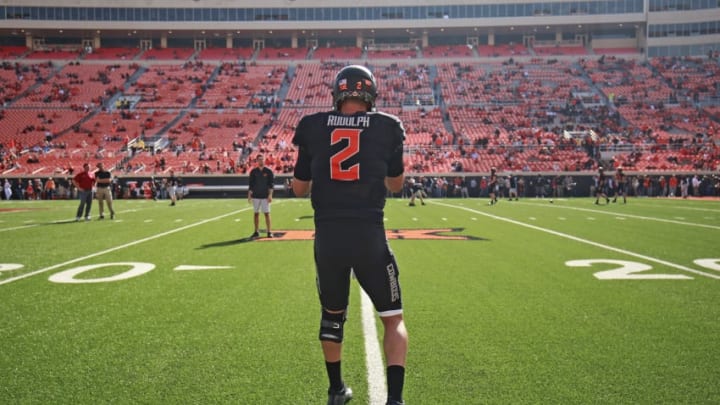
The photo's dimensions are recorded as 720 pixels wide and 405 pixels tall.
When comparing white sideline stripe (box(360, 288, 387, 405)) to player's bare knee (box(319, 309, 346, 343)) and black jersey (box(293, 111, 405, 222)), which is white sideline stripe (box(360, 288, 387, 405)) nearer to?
player's bare knee (box(319, 309, 346, 343))

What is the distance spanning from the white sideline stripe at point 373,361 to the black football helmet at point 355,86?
1.78 meters

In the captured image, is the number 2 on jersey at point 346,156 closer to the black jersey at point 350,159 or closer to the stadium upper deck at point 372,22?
the black jersey at point 350,159

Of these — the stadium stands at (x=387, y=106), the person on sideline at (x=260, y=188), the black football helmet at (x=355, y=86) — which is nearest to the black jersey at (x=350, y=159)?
the black football helmet at (x=355, y=86)

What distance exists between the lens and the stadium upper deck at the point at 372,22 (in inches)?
2520

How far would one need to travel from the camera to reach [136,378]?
392 cm

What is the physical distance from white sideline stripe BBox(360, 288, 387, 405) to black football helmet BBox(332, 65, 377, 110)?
178cm

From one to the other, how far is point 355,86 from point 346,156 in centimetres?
45

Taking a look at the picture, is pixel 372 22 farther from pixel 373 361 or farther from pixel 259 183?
pixel 373 361

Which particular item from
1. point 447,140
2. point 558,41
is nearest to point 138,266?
point 447,140

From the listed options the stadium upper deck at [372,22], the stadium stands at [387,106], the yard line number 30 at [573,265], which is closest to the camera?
the yard line number 30 at [573,265]

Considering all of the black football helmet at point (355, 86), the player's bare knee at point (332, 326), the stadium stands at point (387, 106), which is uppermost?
the stadium stands at point (387, 106)

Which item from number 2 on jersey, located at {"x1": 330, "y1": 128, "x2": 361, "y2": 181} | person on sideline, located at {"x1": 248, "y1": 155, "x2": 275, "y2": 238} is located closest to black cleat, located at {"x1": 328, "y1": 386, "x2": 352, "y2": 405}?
number 2 on jersey, located at {"x1": 330, "y1": 128, "x2": 361, "y2": 181}

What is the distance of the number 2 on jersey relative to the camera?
3.33 meters

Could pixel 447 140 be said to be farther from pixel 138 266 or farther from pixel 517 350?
pixel 517 350
